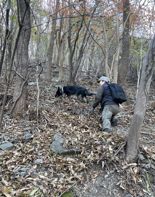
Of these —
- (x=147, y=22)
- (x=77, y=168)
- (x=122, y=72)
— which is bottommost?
(x=77, y=168)

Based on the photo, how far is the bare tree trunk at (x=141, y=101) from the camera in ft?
14.7

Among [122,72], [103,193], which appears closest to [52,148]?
[103,193]

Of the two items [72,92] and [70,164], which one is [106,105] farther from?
[72,92]

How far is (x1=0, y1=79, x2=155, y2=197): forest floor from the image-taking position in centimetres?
426

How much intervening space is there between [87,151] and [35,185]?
1.25 metres

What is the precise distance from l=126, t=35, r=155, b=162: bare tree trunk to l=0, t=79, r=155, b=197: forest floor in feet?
0.63

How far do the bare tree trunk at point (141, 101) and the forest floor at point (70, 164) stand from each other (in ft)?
0.63

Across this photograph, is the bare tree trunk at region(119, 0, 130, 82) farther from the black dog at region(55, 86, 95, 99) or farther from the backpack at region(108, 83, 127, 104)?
the backpack at region(108, 83, 127, 104)

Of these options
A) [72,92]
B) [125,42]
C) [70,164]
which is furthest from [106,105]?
[125,42]

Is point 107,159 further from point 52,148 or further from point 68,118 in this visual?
point 68,118

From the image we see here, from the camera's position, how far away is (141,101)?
4676 millimetres

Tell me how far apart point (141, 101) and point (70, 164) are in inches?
63.6

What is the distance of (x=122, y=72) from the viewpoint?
13.6 meters

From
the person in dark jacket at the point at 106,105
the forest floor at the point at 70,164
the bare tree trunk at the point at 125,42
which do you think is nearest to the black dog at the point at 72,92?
the person in dark jacket at the point at 106,105
